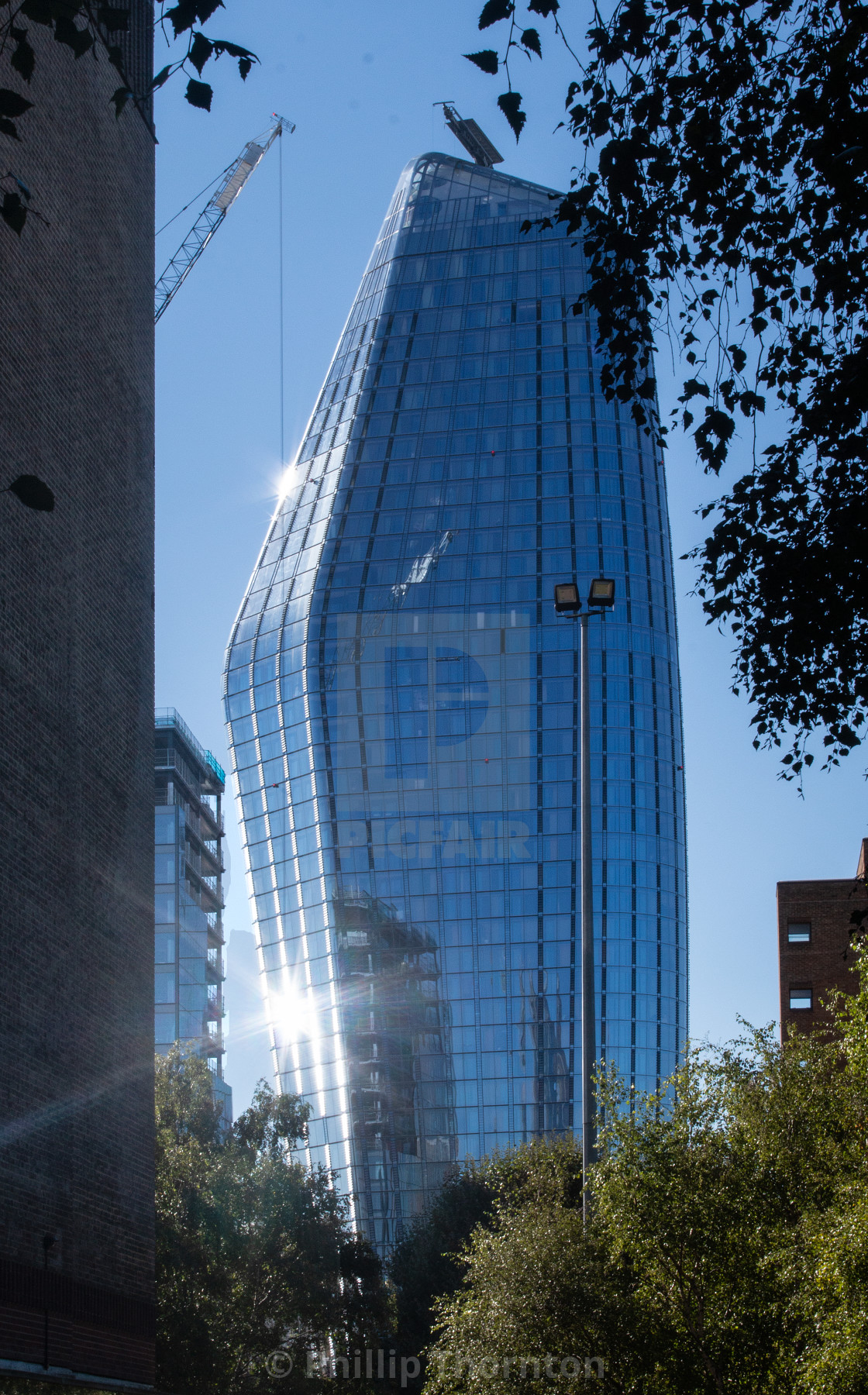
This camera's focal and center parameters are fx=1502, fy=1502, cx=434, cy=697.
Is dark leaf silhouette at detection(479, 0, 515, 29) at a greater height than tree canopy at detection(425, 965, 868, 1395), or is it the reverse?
dark leaf silhouette at detection(479, 0, 515, 29)

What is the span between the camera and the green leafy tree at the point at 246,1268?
34.8 meters

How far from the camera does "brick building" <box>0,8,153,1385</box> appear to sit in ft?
57.8

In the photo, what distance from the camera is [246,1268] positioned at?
38.4 metres

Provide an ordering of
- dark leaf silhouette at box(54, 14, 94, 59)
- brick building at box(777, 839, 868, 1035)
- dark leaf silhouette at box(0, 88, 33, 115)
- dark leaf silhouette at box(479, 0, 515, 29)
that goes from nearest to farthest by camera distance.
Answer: dark leaf silhouette at box(0, 88, 33, 115) < dark leaf silhouette at box(54, 14, 94, 59) < dark leaf silhouette at box(479, 0, 515, 29) < brick building at box(777, 839, 868, 1035)

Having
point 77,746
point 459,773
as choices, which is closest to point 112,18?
point 77,746

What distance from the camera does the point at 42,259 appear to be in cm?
1980

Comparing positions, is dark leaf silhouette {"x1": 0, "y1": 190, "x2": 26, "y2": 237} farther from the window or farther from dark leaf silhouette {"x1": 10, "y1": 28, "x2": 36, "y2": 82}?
the window

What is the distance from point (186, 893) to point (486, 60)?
135m

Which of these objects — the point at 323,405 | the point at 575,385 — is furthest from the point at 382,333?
the point at 575,385

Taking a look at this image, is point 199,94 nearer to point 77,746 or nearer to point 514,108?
point 514,108

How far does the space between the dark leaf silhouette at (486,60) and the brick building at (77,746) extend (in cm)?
917

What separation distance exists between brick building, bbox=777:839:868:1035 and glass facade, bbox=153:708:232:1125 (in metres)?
75.9

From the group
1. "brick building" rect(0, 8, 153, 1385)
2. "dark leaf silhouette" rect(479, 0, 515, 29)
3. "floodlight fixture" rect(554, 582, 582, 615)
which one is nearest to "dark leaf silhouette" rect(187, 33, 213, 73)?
"dark leaf silhouette" rect(479, 0, 515, 29)

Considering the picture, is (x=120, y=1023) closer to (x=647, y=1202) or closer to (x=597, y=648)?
(x=647, y=1202)
